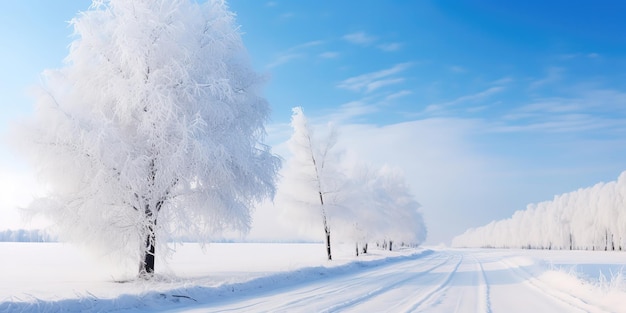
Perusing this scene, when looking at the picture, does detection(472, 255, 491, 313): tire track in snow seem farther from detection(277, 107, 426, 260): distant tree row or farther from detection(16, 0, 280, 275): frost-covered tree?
detection(277, 107, 426, 260): distant tree row

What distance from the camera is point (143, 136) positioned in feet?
52.9

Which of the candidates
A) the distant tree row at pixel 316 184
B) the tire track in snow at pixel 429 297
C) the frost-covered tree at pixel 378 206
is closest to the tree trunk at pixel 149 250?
the tire track in snow at pixel 429 297

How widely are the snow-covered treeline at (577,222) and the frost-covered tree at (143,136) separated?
93.5 meters

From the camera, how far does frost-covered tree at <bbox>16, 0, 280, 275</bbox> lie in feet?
48.9

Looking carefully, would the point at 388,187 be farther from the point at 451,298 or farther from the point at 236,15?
the point at 451,298

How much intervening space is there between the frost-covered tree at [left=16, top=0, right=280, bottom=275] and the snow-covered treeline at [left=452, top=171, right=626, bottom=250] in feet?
307

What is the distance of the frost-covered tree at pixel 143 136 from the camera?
48.9 ft

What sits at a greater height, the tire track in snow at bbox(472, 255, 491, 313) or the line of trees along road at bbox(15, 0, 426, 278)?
the line of trees along road at bbox(15, 0, 426, 278)

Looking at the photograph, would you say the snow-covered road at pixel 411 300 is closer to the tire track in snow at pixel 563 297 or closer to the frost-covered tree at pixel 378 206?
the tire track in snow at pixel 563 297

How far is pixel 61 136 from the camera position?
1444 cm

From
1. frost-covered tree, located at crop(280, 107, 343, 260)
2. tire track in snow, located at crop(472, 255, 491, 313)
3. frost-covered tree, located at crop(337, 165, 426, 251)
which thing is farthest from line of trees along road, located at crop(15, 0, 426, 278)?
frost-covered tree, located at crop(337, 165, 426, 251)

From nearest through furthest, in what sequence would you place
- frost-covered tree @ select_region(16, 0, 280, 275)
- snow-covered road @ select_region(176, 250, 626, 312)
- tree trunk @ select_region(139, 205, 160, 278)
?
snow-covered road @ select_region(176, 250, 626, 312), frost-covered tree @ select_region(16, 0, 280, 275), tree trunk @ select_region(139, 205, 160, 278)

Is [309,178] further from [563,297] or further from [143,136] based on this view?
[563,297]

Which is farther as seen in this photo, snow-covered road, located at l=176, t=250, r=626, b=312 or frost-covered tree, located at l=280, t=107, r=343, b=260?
frost-covered tree, located at l=280, t=107, r=343, b=260
